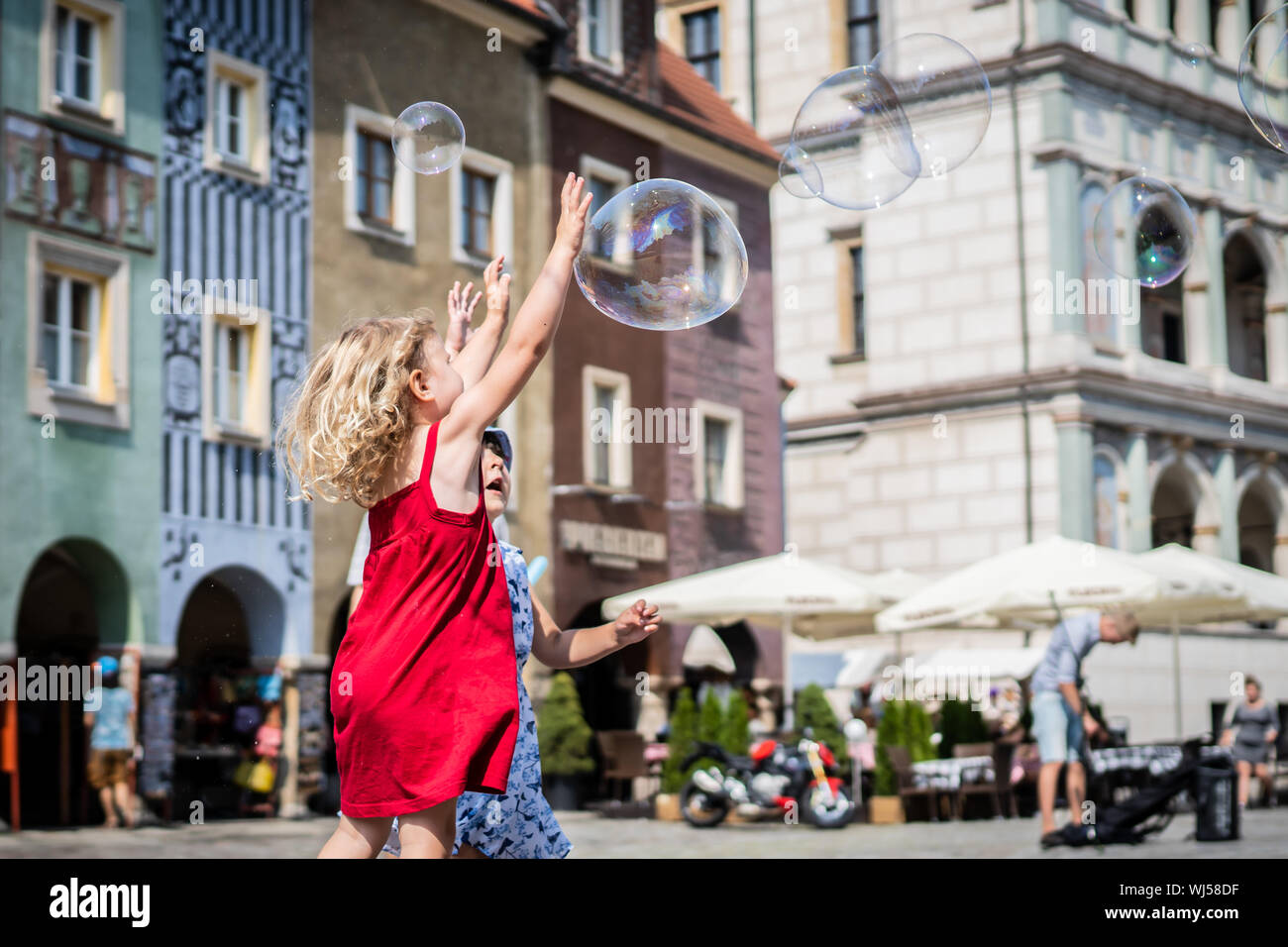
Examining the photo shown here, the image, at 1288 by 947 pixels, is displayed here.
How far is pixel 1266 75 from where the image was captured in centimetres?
741

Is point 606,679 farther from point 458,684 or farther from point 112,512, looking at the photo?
point 458,684

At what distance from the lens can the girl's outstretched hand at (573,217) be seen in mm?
3764

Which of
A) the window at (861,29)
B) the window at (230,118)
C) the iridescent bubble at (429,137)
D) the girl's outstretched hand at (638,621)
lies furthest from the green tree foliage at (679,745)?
the girl's outstretched hand at (638,621)

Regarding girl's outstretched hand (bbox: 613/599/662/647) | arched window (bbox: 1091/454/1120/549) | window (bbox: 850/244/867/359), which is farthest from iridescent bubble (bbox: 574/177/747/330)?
window (bbox: 850/244/867/359)

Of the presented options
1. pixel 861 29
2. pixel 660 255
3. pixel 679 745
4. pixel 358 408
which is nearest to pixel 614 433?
pixel 679 745

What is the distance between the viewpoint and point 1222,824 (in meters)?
11.7

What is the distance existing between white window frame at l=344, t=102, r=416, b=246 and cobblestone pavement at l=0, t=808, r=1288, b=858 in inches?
234

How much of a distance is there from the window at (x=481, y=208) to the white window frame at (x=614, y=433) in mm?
1934

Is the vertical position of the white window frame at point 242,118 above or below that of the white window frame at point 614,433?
above

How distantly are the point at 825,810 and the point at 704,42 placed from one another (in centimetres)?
1458

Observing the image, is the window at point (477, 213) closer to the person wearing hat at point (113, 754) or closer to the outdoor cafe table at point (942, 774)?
the person wearing hat at point (113, 754)

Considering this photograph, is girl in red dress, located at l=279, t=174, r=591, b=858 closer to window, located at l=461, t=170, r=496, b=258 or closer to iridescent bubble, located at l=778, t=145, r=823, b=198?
iridescent bubble, located at l=778, t=145, r=823, b=198
